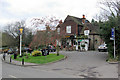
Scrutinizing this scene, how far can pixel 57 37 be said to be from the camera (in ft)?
69.7

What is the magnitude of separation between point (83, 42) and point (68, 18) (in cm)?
882

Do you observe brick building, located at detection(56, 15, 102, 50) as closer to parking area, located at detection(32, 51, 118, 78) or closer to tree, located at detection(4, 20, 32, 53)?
tree, located at detection(4, 20, 32, 53)

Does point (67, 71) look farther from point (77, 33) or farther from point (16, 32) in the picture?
point (77, 33)

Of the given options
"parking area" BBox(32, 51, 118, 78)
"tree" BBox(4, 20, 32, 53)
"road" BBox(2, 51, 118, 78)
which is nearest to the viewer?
"road" BBox(2, 51, 118, 78)

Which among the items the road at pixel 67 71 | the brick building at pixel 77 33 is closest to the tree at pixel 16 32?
the brick building at pixel 77 33

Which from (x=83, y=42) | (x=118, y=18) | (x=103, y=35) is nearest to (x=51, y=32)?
(x=103, y=35)

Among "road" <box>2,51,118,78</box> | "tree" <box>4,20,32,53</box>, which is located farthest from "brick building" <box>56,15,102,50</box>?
"road" <box>2,51,118,78</box>

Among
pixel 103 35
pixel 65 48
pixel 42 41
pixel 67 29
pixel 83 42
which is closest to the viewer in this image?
pixel 103 35

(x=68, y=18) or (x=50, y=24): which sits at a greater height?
(x=68, y=18)

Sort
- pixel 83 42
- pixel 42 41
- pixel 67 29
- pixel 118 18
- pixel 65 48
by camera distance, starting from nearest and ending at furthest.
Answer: pixel 118 18
pixel 42 41
pixel 83 42
pixel 65 48
pixel 67 29

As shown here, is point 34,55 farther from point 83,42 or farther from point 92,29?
point 92,29

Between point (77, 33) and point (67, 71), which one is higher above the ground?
point (77, 33)

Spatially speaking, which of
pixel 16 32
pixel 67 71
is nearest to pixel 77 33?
pixel 16 32

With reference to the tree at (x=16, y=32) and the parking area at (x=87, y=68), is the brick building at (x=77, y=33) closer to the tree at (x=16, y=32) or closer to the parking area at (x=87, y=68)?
the tree at (x=16, y=32)
